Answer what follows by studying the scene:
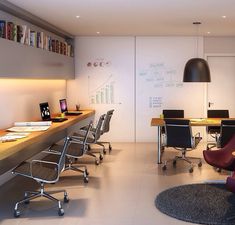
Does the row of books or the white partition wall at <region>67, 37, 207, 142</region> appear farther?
the white partition wall at <region>67, 37, 207, 142</region>

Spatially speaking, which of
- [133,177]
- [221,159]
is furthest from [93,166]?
[221,159]

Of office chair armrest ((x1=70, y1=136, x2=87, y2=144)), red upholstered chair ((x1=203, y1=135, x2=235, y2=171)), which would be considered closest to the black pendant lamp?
red upholstered chair ((x1=203, y1=135, x2=235, y2=171))

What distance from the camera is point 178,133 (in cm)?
618

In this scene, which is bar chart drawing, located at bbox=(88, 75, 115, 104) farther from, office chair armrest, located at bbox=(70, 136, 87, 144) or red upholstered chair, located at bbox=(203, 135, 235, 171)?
red upholstered chair, located at bbox=(203, 135, 235, 171)

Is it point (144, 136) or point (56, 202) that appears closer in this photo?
point (56, 202)

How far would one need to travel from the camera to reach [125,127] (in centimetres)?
893

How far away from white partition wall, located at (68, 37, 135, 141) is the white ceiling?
2.36 ft

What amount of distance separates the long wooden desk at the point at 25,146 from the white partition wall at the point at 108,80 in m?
0.90

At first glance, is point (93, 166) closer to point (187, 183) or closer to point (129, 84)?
point (187, 183)

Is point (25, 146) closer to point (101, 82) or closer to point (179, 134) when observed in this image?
point (179, 134)

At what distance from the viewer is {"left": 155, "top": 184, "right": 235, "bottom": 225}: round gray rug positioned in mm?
3967

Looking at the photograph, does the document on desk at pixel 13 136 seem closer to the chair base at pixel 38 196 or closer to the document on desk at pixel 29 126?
the document on desk at pixel 29 126

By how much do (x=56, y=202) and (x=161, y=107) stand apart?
4.82 metres

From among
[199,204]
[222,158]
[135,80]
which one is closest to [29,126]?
[199,204]
